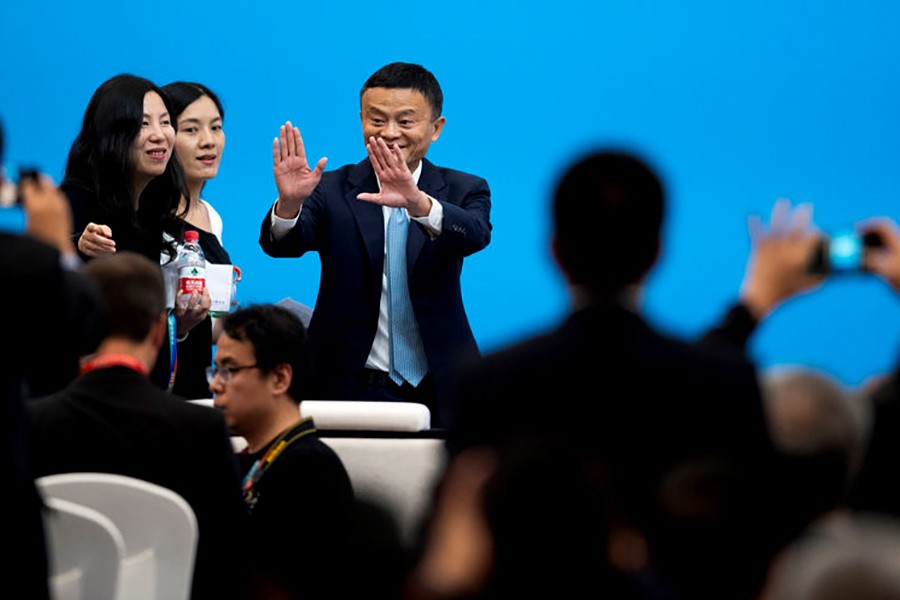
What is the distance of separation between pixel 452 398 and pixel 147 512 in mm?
650

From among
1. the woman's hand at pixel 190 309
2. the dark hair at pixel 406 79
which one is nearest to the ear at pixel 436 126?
the dark hair at pixel 406 79

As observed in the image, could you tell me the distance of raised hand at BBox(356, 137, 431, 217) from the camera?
410 centimetres

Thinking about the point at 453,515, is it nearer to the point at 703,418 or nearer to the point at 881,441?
the point at 703,418

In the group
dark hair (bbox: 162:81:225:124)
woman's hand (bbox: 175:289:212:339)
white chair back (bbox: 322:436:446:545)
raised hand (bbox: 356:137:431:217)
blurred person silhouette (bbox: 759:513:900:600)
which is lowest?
white chair back (bbox: 322:436:446:545)

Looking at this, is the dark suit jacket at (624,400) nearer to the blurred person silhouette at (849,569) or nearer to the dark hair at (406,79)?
the blurred person silhouette at (849,569)

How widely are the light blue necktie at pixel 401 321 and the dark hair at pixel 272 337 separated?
0.98 m

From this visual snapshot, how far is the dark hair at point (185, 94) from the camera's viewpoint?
498cm

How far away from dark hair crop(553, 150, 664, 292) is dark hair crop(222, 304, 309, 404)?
1.44 metres

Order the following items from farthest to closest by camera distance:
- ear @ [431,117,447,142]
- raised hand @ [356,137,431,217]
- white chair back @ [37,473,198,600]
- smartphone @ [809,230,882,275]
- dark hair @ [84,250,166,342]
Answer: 1. ear @ [431,117,447,142]
2. raised hand @ [356,137,431,217]
3. dark hair @ [84,250,166,342]
4. white chair back @ [37,473,198,600]
5. smartphone @ [809,230,882,275]

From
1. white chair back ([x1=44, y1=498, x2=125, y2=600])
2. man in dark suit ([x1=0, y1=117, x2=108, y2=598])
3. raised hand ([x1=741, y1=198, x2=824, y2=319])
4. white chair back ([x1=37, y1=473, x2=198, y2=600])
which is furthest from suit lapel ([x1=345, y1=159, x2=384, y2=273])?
man in dark suit ([x1=0, y1=117, x2=108, y2=598])

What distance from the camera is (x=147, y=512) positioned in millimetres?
2488

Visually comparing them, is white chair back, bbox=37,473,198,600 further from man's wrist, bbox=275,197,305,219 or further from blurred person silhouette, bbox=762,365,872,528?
man's wrist, bbox=275,197,305,219

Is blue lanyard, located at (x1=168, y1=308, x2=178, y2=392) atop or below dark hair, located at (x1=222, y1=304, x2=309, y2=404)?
below

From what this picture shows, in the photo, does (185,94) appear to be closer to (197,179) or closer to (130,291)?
(197,179)
